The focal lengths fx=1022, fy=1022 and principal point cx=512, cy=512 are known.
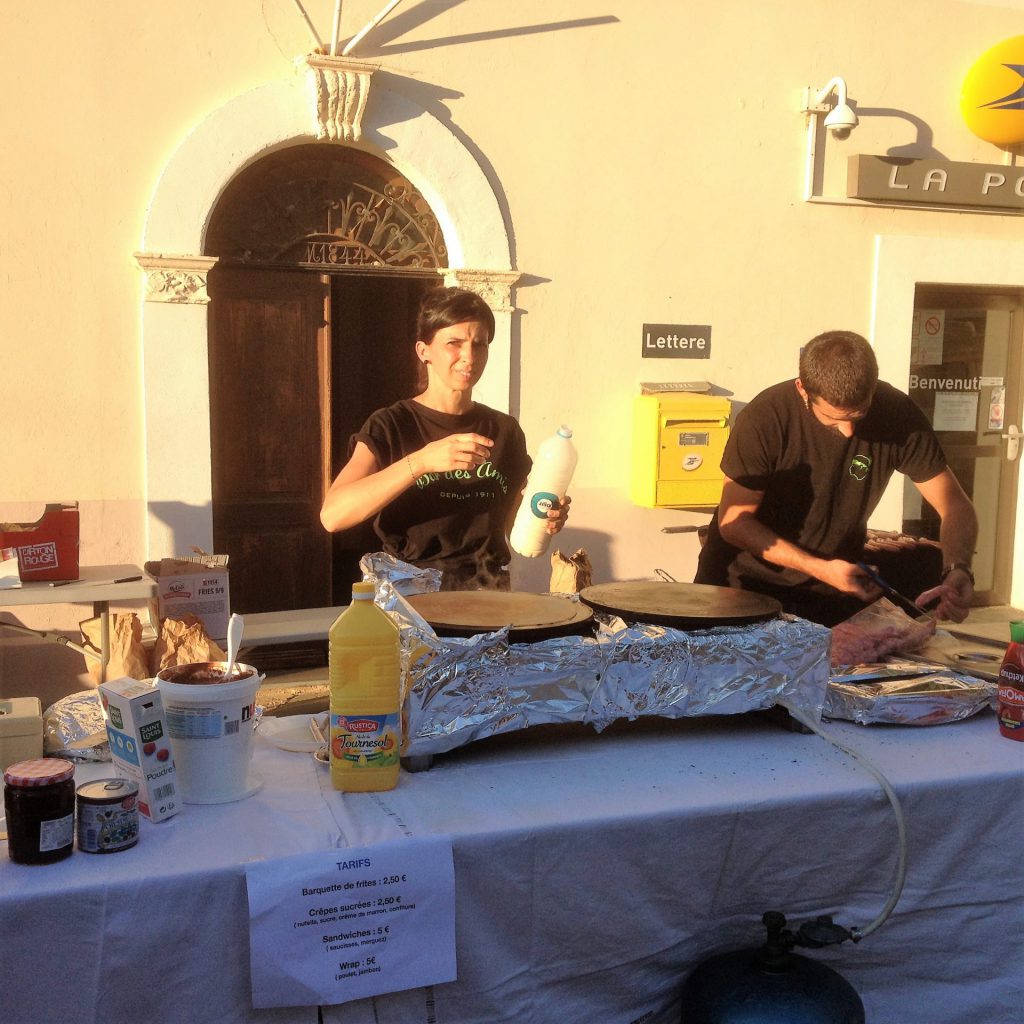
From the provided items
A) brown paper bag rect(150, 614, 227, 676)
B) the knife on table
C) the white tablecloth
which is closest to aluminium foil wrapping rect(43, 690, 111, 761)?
the white tablecloth

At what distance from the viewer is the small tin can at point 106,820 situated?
1.51 m

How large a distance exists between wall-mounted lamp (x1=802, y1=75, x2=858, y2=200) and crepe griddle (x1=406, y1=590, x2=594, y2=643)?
4.80 m

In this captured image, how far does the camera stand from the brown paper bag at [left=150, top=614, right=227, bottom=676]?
12.6ft

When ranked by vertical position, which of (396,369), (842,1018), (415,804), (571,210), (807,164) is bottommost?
(842,1018)

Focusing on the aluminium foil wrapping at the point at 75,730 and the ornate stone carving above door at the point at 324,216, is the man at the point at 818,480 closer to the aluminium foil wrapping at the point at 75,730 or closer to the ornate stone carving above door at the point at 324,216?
the aluminium foil wrapping at the point at 75,730

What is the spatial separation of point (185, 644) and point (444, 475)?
1517 millimetres

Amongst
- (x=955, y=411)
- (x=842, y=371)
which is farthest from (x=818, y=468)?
(x=955, y=411)

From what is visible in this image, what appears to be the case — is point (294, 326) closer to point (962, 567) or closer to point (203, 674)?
point (962, 567)

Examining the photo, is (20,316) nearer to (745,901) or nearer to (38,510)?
(38,510)

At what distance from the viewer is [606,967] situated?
1.74 metres

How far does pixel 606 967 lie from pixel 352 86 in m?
4.67

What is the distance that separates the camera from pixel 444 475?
9.69 feet

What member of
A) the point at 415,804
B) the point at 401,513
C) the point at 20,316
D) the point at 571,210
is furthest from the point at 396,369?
the point at 415,804

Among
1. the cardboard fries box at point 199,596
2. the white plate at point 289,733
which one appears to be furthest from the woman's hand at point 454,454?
the cardboard fries box at point 199,596
